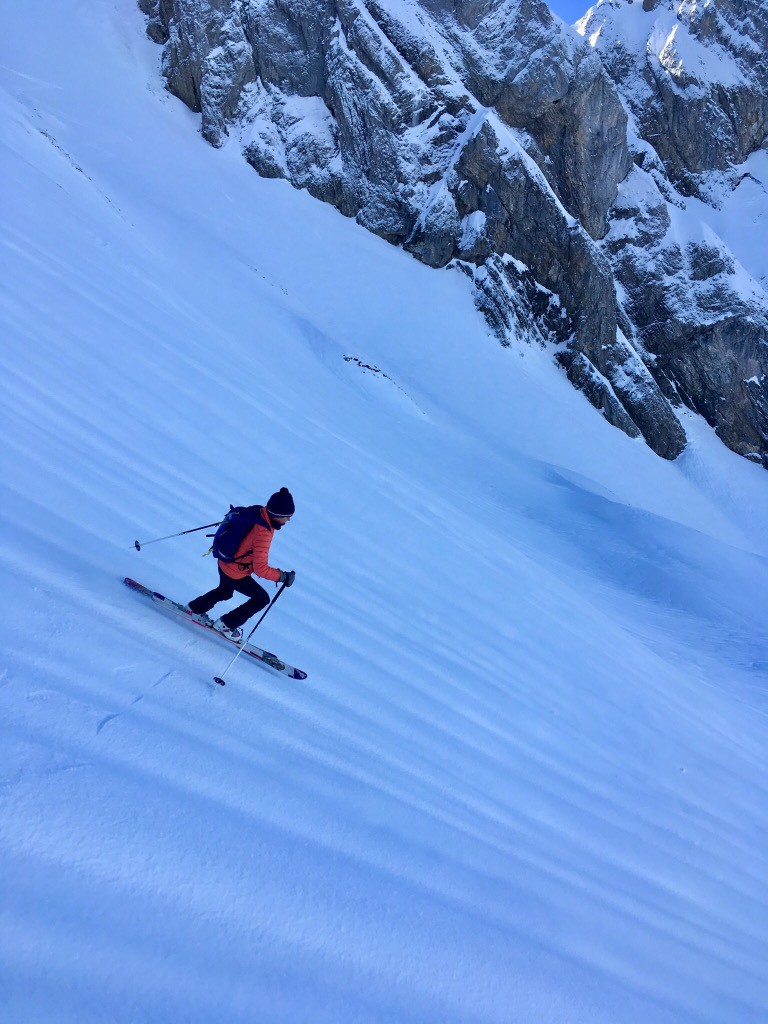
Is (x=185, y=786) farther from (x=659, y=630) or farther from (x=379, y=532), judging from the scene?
(x=659, y=630)

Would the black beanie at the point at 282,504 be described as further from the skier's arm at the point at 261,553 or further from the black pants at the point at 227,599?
the black pants at the point at 227,599

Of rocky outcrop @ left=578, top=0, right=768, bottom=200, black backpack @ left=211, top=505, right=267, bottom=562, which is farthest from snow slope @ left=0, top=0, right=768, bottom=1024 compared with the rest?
rocky outcrop @ left=578, top=0, right=768, bottom=200

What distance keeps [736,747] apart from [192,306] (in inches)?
494

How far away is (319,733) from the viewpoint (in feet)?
11.7

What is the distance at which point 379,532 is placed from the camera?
761cm

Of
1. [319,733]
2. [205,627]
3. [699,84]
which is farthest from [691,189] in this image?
[319,733]

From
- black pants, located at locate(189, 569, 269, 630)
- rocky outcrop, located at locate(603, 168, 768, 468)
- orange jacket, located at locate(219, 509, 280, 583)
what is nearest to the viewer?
orange jacket, located at locate(219, 509, 280, 583)

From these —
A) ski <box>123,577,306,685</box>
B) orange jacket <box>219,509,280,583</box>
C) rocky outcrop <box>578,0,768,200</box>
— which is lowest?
ski <box>123,577,306,685</box>

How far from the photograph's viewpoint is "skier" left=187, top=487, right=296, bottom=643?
3736mm

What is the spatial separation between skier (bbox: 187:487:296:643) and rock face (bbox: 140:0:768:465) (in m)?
28.5

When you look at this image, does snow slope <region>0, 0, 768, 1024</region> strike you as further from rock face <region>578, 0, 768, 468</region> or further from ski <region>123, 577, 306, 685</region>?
rock face <region>578, 0, 768, 468</region>

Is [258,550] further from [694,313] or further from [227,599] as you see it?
[694,313]

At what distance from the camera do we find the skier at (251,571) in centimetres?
374

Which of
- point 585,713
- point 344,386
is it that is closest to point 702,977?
point 585,713
